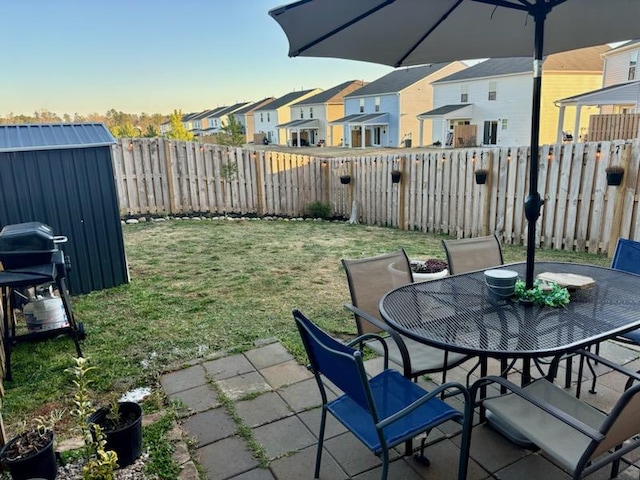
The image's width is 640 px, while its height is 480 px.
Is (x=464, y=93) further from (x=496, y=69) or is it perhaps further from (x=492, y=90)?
(x=496, y=69)

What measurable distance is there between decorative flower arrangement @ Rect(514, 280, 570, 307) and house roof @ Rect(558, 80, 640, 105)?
589 inches

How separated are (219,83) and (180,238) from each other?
2259 centimetres

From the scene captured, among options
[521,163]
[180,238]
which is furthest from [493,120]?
[180,238]

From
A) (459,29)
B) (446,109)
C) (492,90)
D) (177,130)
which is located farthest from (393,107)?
(459,29)

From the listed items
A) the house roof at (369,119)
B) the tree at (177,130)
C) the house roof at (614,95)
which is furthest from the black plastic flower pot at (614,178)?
the house roof at (369,119)

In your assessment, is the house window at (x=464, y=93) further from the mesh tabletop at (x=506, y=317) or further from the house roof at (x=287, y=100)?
the mesh tabletop at (x=506, y=317)

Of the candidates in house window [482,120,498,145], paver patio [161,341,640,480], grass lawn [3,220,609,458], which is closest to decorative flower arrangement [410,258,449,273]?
grass lawn [3,220,609,458]

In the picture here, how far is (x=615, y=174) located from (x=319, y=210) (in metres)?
5.84

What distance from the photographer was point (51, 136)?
470 centimetres

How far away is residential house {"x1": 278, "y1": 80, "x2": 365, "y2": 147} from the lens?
128ft

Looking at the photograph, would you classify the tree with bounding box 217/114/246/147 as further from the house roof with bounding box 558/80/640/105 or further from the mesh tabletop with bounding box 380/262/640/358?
the mesh tabletop with bounding box 380/262/640/358

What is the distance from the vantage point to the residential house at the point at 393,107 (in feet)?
104

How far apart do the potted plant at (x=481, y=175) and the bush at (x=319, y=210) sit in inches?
150

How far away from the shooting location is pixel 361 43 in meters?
3.00
